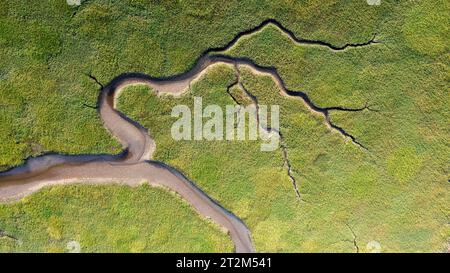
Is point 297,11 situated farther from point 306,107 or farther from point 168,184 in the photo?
point 168,184

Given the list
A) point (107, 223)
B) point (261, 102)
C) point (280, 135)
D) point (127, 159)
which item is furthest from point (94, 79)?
point (280, 135)

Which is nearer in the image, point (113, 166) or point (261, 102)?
point (261, 102)

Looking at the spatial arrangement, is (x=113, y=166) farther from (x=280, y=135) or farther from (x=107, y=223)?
(x=280, y=135)

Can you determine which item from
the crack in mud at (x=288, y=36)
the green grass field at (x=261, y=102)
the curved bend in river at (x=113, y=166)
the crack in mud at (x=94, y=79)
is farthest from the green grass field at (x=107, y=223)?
the crack in mud at (x=288, y=36)

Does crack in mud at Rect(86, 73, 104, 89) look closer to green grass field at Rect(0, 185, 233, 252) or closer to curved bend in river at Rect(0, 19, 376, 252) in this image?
curved bend in river at Rect(0, 19, 376, 252)

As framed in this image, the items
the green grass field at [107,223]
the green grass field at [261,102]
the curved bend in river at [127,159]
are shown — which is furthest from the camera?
the green grass field at [107,223]

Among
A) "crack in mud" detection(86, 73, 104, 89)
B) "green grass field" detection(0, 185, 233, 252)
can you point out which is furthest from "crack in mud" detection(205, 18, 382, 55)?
"green grass field" detection(0, 185, 233, 252)

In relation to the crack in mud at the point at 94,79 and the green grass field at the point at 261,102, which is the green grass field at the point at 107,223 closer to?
the green grass field at the point at 261,102
